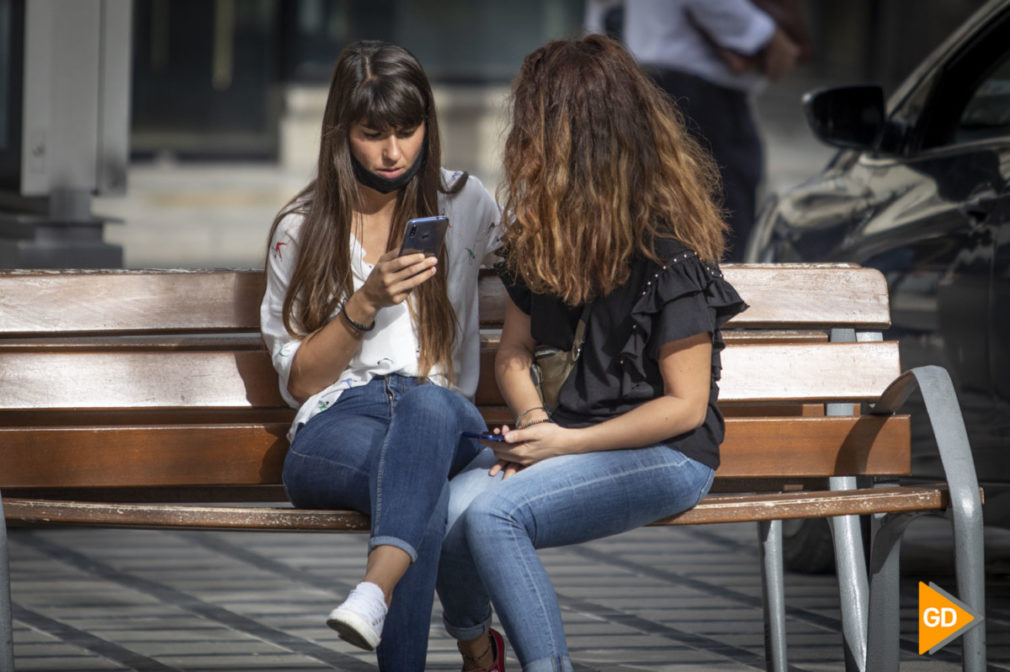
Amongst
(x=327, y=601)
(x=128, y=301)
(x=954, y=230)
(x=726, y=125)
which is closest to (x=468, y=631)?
(x=128, y=301)

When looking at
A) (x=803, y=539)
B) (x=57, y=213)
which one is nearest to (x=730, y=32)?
(x=803, y=539)

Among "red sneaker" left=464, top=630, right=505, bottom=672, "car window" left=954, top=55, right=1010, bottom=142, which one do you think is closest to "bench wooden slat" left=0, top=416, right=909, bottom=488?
"red sneaker" left=464, top=630, right=505, bottom=672

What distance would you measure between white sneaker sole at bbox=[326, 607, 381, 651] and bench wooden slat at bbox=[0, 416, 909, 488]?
69 centimetres

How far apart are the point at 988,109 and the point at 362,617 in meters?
2.64

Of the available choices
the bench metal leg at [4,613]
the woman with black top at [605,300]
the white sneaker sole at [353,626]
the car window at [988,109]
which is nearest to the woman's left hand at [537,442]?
the woman with black top at [605,300]

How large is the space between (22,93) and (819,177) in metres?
2.66

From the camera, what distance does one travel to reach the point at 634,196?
11.0 ft

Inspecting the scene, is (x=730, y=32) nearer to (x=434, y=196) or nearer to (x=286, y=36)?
(x=434, y=196)

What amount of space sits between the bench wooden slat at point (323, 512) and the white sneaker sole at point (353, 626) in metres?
0.29

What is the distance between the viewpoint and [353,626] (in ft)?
9.93

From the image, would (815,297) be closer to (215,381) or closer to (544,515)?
(544,515)

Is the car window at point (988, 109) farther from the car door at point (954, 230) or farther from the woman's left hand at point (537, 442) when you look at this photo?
the woman's left hand at point (537, 442)

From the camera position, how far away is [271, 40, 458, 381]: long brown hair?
3537 mm

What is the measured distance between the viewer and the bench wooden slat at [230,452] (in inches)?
143
